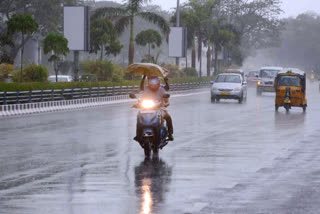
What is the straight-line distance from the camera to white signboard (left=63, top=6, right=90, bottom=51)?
48.2 meters

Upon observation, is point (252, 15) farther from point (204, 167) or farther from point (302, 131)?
point (204, 167)

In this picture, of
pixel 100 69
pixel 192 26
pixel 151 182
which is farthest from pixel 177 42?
pixel 151 182

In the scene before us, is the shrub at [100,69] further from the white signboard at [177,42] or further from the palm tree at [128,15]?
the white signboard at [177,42]

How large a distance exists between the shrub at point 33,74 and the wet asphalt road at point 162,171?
743 inches

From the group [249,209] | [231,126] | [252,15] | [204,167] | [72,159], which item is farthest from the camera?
[252,15]

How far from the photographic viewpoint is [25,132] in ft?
74.7

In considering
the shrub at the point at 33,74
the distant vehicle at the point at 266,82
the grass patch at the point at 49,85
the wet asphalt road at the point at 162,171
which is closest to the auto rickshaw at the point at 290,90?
the wet asphalt road at the point at 162,171

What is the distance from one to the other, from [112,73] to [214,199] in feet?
Result: 145

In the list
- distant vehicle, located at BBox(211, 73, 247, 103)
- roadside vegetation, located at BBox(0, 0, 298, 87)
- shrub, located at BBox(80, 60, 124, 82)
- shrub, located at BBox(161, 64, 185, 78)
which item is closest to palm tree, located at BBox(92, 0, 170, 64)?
roadside vegetation, located at BBox(0, 0, 298, 87)

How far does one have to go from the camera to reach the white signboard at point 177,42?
235 feet

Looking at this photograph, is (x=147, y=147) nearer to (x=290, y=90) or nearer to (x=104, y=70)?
(x=290, y=90)

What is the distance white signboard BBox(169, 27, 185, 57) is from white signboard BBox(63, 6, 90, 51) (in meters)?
24.1

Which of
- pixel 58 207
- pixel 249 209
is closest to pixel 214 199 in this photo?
pixel 249 209

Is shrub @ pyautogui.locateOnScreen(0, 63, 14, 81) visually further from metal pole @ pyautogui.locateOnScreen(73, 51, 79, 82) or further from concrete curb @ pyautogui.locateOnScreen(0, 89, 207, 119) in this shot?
concrete curb @ pyautogui.locateOnScreen(0, 89, 207, 119)
